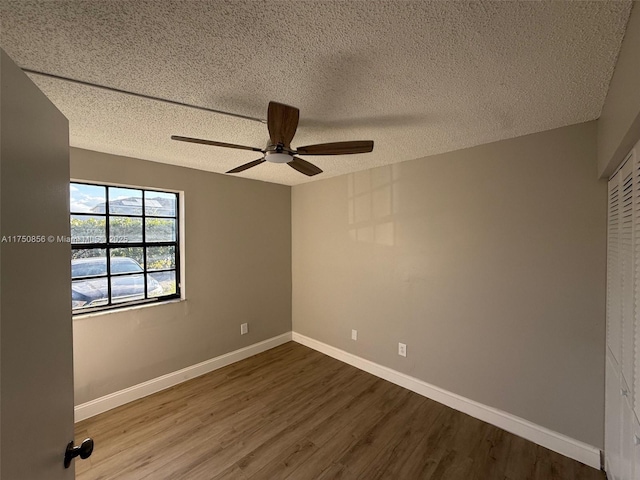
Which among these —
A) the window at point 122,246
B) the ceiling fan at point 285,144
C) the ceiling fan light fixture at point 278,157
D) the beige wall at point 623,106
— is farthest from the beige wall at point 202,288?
the beige wall at point 623,106

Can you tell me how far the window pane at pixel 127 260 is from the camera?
2443mm

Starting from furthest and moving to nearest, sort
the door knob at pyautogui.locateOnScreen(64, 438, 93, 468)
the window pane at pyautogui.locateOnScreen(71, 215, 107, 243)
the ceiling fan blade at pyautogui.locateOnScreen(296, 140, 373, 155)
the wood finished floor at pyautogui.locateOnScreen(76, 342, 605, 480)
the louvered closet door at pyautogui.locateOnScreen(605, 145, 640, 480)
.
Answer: the window pane at pyautogui.locateOnScreen(71, 215, 107, 243), the wood finished floor at pyautogui.locateOnScreen(76, 342, 605, 480), the ceiling fan blade at pyautogui.locateOnScreen(296, 140, 373, 155), the louvered closet door at pyautogui.locateOnScreen(605, 145, 640, 480), the door knob at pyautogui.locateOnScreen(64, 438, 93, 468)

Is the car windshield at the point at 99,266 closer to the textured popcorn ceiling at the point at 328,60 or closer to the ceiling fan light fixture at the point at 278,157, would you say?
the textured popcorn ceiling at the point at 328,60

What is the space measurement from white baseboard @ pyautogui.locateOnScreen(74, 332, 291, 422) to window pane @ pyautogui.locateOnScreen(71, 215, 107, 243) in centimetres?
141

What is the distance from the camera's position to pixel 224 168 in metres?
2.89

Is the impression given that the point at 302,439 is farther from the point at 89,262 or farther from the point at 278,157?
the point at 89,262

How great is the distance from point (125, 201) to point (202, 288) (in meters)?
1.17

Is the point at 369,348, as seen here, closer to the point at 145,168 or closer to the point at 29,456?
the point at 29,456

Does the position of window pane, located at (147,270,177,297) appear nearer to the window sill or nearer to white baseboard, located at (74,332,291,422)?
the window sill

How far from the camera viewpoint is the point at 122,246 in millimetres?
2477

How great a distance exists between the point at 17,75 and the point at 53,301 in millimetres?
617

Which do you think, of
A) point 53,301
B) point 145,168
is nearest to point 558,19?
point 53,301

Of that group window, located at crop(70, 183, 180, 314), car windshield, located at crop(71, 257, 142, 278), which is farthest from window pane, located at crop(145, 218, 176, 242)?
→ car windshield, located at crop(71, 257, 142, 278)

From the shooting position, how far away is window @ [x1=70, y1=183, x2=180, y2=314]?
226cm
